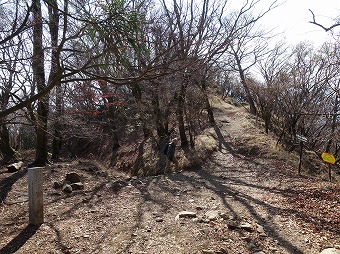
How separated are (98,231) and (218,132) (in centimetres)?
1197

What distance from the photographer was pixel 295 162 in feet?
36.0

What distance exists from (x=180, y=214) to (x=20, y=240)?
263 cm

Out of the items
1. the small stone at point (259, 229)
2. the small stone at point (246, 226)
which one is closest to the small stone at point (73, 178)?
the small stone at point (246, 226)

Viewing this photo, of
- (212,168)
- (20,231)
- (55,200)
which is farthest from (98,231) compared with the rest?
(212,168)

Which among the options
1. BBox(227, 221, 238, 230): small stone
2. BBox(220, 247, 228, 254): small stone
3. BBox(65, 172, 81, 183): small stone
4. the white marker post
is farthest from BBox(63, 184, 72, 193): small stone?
BBox(220, 247, 228, 254): small stone

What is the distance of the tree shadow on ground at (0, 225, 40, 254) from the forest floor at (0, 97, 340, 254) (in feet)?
0.05

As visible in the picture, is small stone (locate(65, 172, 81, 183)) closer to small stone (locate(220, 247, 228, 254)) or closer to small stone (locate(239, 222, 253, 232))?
small stone (locate(239, 222, 253, 232))

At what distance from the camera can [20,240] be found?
452cm

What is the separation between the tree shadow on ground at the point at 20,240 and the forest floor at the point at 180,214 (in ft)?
0.05

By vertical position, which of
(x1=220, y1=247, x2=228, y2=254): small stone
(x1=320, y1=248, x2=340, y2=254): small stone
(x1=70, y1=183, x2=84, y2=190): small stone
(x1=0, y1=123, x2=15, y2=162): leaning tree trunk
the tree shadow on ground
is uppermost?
(x1=320, y1=248, x2=340, y2=254): small stone

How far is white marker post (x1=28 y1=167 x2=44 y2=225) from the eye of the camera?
4926 millimetres

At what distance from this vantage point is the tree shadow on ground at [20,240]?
423cm

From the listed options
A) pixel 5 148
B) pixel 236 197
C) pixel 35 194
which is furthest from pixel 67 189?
pixel 5 148

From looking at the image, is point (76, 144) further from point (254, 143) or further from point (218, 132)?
point (254, 143)
